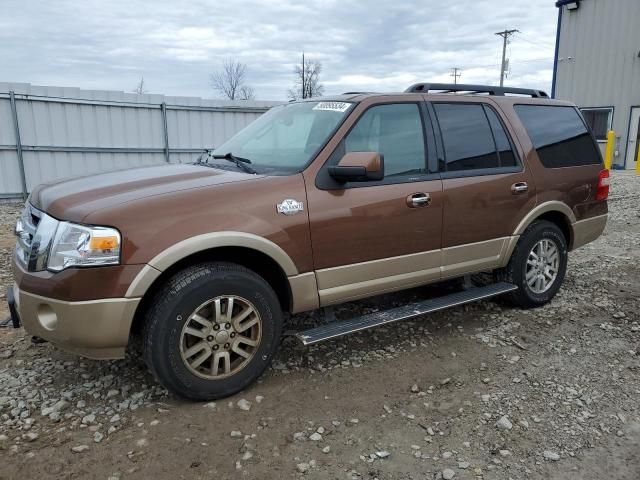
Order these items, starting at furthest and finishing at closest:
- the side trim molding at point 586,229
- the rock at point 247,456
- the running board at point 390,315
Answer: the side trim molding at point 586,229 < the running board at point 390,315 < the rock at point 247,456

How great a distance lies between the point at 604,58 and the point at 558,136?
16.9 metres

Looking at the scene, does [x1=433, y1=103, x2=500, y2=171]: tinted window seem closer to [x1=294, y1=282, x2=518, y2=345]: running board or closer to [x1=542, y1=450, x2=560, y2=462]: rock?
[x1=294, y1=282, x2=518, y2=345]: running board

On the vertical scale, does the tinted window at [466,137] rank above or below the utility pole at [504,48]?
below

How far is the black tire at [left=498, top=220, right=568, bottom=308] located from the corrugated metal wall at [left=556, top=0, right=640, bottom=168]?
53.4ft

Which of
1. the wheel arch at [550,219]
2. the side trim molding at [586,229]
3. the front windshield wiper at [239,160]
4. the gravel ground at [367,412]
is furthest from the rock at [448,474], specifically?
the side trim molding at [586,229]

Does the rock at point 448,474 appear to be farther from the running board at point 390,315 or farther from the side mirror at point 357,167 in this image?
the side mirror at point 357,167

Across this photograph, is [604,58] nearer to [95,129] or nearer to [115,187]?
[95,129]

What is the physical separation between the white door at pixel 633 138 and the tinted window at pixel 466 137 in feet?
55.3

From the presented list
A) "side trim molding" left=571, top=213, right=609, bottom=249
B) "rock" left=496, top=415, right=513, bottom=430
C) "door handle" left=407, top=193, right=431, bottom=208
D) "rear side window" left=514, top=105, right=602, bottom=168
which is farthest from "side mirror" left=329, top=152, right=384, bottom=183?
"side trim molding" left=571, top=213, right=609, bottom=249

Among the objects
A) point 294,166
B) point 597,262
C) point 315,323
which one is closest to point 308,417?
point 315,323

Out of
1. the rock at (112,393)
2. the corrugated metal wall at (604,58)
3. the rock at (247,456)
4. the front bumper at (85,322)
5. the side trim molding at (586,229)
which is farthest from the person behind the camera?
the corrugated metal wall at (604,58)

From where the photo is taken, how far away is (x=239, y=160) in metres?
3.78

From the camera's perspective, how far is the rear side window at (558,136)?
465 cm

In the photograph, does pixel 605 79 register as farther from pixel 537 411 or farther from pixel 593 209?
pixel 537 411
